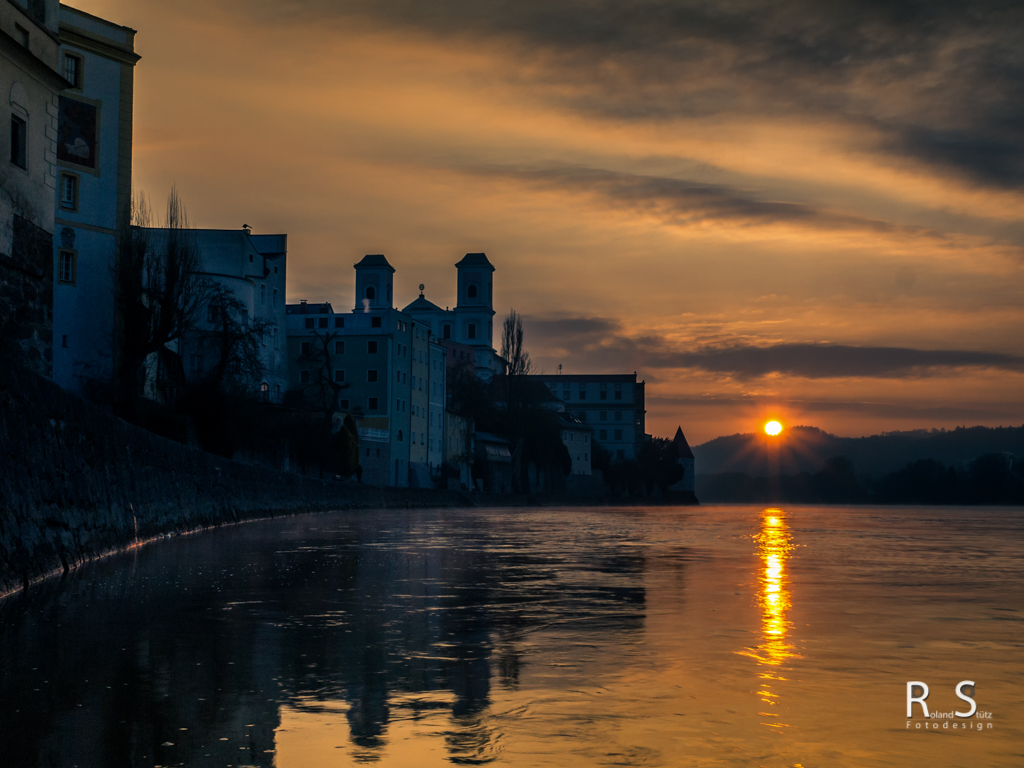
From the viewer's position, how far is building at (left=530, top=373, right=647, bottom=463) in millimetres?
168125

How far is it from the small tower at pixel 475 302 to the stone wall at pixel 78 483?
120762mm

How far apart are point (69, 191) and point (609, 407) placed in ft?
423

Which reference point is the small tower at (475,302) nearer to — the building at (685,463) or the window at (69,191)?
the building at (685,463)

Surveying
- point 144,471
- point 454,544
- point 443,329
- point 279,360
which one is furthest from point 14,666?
point 443,329

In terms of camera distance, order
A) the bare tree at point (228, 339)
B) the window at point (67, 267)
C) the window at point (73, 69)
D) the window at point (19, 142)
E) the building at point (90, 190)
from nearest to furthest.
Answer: the window at point (19, 142)
the window at point (73, 69)
the building at point (90, 190)
the window at point (67, 267)
the bare tree at point (228, 339)

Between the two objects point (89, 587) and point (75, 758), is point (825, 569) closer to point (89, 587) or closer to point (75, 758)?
point (89, 587)

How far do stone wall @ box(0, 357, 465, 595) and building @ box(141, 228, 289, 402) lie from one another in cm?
2041

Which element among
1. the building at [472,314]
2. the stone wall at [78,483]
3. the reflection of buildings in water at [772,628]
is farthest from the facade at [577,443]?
the reflection of buildings in water at [772,628]

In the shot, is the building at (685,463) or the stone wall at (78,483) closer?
the stone wall at (78,483)

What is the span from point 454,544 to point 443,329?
13094cm

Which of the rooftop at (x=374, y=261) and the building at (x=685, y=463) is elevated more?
the rooftop at (x=374, y=261)

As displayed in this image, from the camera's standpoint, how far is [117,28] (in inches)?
1786

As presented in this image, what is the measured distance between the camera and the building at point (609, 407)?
552 ft

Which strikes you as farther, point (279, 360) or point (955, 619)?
point (279, 360)
